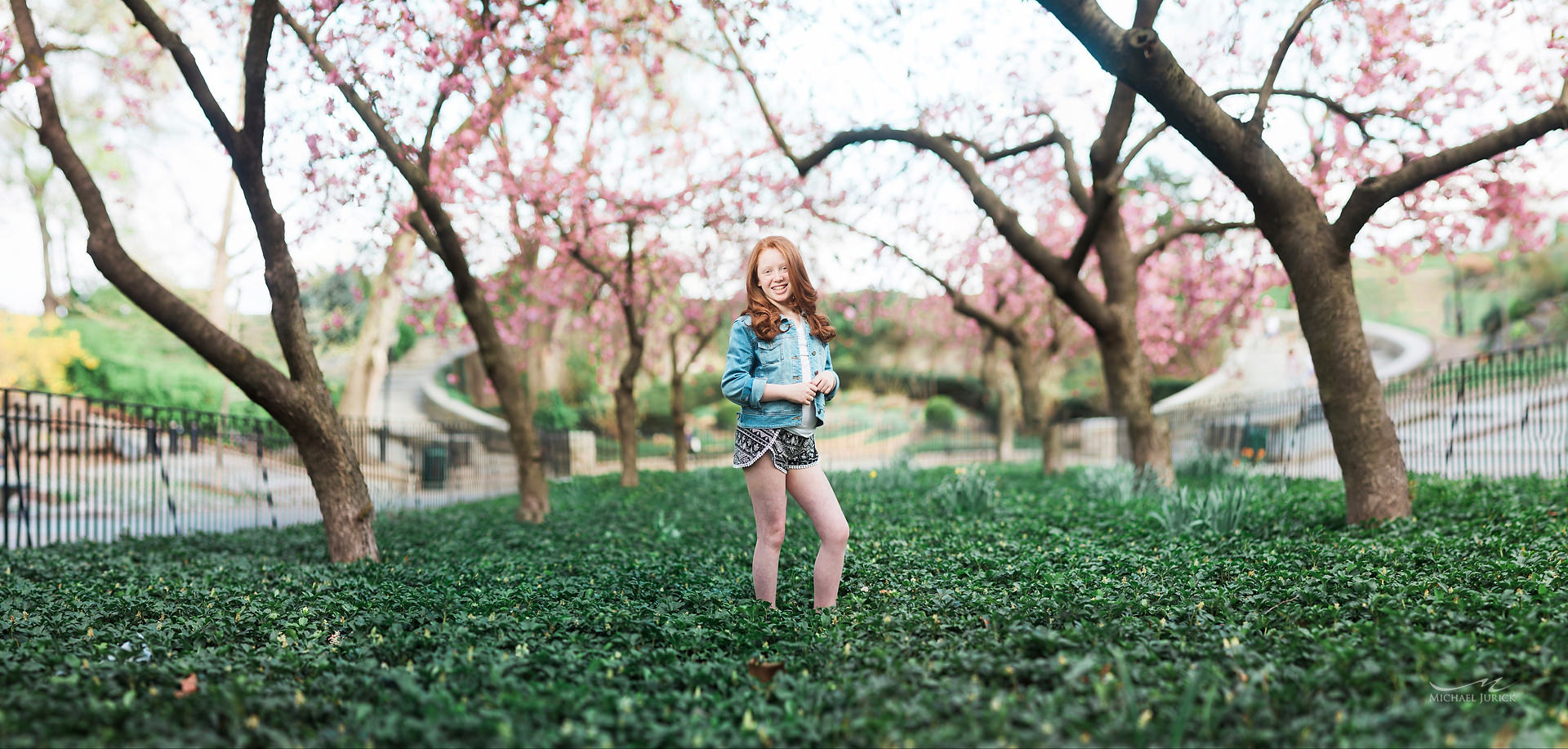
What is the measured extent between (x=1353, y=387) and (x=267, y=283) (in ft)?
21.9

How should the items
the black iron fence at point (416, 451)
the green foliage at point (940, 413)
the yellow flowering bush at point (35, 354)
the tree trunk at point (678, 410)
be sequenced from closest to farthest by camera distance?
the black iron fence at point (416, 451), the tree trunk at point (678, 410), the yellow flowering bush at point (35, 354), the green foliage at point (940, 413)

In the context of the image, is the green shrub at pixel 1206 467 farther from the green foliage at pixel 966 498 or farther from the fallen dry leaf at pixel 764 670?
the fallen dry leaf at pixel 764 670

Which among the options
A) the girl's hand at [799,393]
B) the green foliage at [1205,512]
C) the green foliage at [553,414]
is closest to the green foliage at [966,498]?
the green foliage at [1205,512]

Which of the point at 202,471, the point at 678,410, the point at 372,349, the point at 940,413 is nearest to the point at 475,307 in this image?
the point at 678,410

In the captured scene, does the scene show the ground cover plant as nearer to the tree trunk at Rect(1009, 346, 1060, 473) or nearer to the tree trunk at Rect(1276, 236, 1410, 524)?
the tree trunk at Rect(1276, 236, 1410, 524)

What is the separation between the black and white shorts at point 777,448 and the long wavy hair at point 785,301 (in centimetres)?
38

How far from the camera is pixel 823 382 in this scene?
3.19m

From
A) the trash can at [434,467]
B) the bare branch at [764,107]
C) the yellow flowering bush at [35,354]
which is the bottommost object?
the trash can at [434,467]

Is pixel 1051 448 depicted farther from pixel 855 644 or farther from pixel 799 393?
pixel 855 644

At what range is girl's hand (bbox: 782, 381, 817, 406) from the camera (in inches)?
121

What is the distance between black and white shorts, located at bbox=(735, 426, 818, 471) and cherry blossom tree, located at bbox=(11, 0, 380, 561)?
3279mm

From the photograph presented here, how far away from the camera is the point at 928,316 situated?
22.5m

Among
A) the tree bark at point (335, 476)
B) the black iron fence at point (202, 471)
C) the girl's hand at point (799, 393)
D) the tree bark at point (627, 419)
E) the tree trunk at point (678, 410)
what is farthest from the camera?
the tree trunk at point (678, 410)

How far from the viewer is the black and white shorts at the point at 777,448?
123 inches
